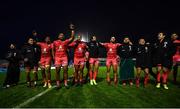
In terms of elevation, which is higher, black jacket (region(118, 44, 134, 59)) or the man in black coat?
black jacket (region(118, 44, 134, 59))

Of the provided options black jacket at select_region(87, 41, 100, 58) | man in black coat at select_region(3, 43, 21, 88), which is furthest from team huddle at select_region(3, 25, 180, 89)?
man in black coat at select_region(3, 43, 21, 88)

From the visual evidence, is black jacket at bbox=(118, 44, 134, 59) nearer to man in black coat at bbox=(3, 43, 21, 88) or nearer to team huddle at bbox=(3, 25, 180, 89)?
team huddle at bbox=(3, 25, 180, 89)

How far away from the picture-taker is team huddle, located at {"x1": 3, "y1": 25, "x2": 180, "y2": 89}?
11.1 meters

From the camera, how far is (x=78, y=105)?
23.9 ft

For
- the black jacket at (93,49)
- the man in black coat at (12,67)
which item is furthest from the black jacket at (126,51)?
the man in black coat at (12,67)

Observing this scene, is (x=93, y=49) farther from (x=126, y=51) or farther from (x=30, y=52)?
→ (x=30, y=52)

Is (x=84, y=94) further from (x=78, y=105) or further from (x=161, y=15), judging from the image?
(x=161, y=15)

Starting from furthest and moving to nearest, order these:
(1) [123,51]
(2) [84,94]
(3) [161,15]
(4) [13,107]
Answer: (3) [161,15]
(1) [123,51]
(2) [84,94]
(4) [13,107]

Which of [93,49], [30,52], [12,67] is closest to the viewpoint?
Answer: [30,52]

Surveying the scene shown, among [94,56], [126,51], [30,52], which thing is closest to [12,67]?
[30,52]

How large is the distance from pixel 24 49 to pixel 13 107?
16.7 feet

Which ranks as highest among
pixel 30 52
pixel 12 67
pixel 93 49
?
pixel 93 49

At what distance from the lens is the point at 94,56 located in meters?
12.4

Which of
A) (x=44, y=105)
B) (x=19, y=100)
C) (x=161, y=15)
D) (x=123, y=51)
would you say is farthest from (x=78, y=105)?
(x=161, y=15)
